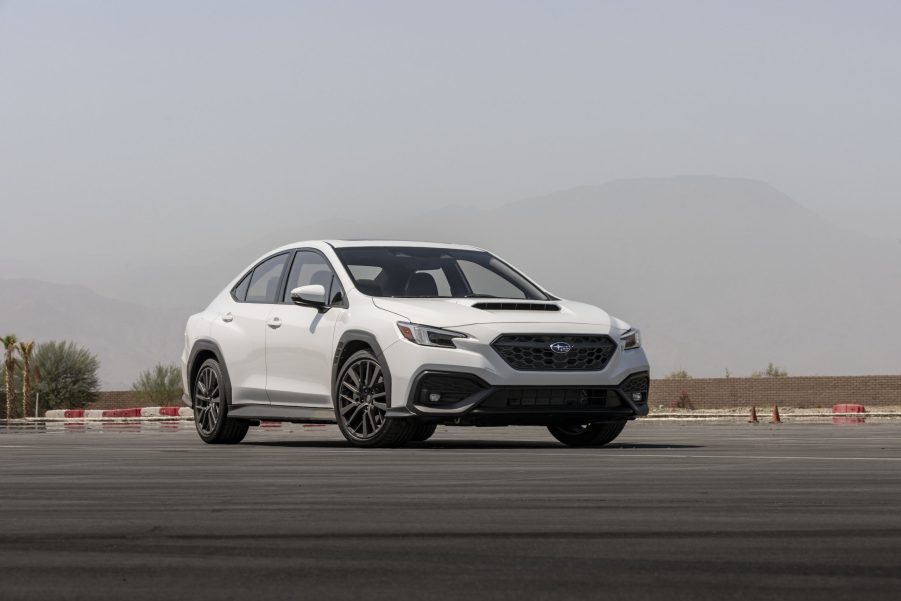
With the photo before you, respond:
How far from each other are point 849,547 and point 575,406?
7.53m

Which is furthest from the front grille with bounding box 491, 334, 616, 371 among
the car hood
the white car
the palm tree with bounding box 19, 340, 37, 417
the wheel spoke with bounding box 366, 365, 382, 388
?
the palm tree with bounding box 19, 340, 37, 417

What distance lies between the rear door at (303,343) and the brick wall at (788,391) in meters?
43.5

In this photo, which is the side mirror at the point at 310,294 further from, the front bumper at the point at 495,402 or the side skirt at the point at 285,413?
the front bumper at the point at 495,402

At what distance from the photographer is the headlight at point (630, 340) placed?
43.6 feet

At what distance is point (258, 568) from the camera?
16.5 feet

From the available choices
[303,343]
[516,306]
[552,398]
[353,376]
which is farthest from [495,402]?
[303,343]

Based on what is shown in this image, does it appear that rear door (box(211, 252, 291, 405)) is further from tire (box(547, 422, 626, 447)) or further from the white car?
tire (box(547, 422, 626, 447))

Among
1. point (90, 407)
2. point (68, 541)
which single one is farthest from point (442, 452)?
point (90, 407)

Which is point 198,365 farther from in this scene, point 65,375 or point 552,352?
point 65,375

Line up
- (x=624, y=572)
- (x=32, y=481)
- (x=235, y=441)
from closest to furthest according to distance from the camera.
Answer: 1. (x=624, y=572)
2. (x=32, y=481)
3. (x=235, y=441)

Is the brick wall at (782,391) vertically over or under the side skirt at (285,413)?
over

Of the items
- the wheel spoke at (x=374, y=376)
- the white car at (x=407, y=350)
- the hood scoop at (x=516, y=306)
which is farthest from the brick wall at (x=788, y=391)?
the wheel spoke at (x=374, y=376)

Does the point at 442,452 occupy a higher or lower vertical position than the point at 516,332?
lower

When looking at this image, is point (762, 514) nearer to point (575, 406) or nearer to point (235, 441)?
point (575, 406)
